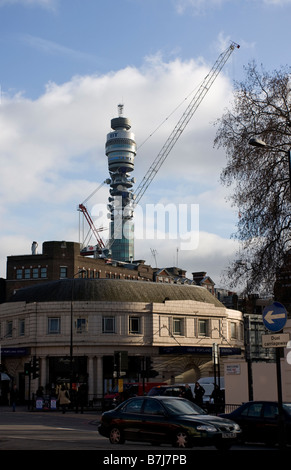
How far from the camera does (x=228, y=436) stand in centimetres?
Answer: 1650

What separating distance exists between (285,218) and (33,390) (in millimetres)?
40873

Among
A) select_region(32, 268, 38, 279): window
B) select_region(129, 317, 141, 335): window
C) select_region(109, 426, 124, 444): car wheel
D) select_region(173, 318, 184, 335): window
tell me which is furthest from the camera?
select_region(32, 268, 38, 279): window

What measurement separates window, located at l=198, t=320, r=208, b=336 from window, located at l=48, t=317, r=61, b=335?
47.1 feet

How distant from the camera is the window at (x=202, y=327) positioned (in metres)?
65.4

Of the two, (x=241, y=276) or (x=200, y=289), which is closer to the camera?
(x=241, y=276)

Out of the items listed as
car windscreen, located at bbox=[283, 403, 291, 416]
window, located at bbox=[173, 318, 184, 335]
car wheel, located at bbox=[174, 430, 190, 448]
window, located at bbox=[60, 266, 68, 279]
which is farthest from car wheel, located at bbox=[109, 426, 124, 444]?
window, located at bbox=[60, 266, 68, 279]

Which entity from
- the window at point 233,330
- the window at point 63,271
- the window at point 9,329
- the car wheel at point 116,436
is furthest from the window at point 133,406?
the window at point 63,271

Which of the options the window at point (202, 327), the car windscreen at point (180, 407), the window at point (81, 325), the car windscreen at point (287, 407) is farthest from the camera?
the window at point (202, 327)

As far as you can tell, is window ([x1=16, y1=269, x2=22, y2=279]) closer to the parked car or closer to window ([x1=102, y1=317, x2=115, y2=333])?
window ([x1=102, y1=317, x2=115, y2=333])

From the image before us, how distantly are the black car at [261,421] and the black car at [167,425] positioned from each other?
1827 mm

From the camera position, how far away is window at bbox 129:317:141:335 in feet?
203

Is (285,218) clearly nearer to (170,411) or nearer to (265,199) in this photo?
(265,199)

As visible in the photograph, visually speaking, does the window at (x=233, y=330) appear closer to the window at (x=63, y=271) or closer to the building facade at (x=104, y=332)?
the building facade at (x=104, y=332)

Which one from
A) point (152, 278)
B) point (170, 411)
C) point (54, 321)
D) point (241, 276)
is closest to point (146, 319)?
point (54, 321)
